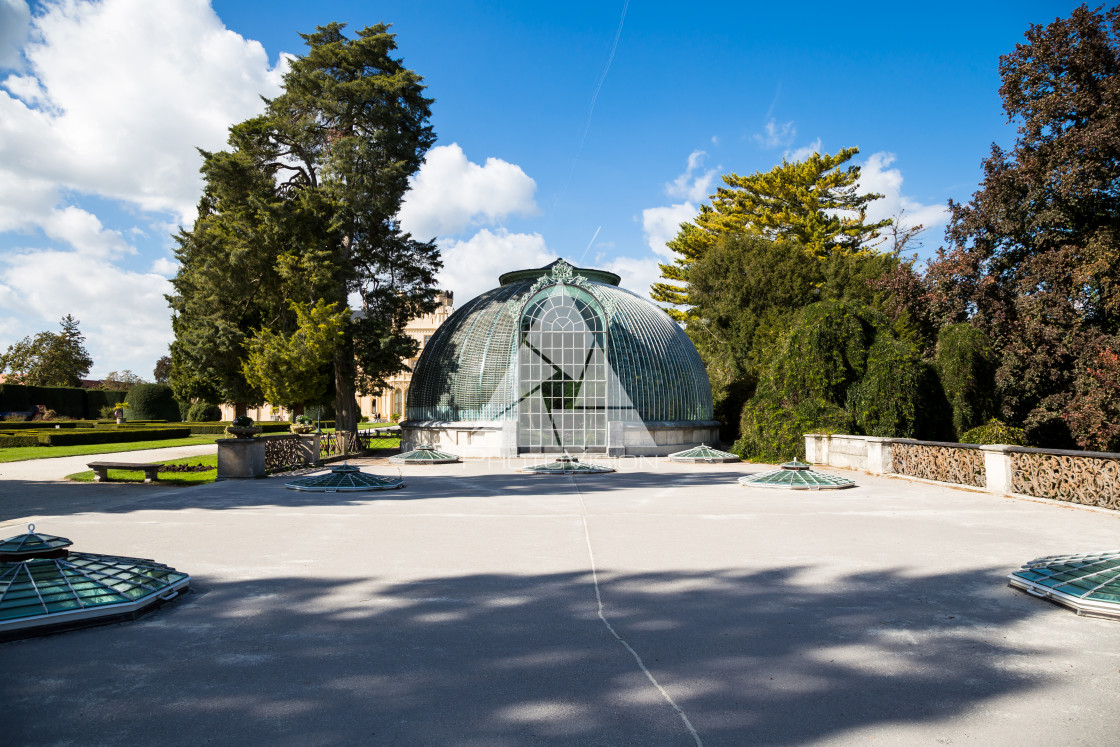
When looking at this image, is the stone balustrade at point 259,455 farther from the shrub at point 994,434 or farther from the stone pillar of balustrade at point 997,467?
the shrub at point 994,434

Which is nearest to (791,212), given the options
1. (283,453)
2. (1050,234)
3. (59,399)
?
(1050,234)

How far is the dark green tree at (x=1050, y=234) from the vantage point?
18188mm

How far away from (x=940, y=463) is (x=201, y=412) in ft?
152

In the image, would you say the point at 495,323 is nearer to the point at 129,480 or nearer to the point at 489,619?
the point at 129,480

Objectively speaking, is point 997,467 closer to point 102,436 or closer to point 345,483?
point 345,483

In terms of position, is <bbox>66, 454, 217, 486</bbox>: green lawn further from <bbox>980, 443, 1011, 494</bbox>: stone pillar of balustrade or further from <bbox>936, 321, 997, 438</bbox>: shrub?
<bbox>936, 321, 997, 438</bbox>: shrub

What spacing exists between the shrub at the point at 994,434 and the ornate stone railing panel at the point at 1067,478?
6.46 metres

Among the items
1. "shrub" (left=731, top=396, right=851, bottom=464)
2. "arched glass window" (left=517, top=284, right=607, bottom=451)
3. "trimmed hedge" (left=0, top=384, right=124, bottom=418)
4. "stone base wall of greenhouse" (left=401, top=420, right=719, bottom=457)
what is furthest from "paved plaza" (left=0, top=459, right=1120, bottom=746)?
"trimmed hedge" (left=0, top=384, right=124, bottom=418)

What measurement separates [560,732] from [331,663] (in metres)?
1.72

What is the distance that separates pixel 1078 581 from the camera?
17.9ft

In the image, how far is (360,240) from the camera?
24.9 m

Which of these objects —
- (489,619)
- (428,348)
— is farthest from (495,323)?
(489,619)

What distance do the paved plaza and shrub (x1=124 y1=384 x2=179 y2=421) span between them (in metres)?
41.4

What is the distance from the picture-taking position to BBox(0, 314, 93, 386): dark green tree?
50.7 meters
